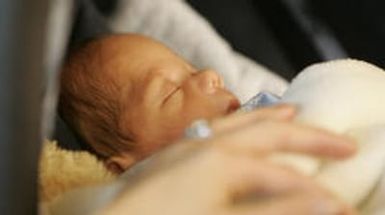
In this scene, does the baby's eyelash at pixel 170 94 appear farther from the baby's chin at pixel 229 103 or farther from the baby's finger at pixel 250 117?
the baby's finger at pixel 250 117

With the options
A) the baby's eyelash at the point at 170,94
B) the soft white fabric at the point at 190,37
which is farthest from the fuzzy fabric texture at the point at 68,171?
the soft white fabric at the point at 190,37

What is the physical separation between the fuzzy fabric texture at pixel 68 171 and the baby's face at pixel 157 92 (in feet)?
0.17

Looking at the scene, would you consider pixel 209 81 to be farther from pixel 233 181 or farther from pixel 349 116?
pixel 233 181

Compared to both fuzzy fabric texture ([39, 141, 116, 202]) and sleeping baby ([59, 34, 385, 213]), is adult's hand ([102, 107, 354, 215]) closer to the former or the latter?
sleeping baby ([59, 34, 385, 213])

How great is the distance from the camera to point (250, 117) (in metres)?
0.73

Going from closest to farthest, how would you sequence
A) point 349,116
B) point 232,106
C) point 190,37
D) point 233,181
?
point 233,181 → point 349,116 → point 232,106 → point 190,37

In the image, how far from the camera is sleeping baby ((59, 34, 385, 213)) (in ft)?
3.22

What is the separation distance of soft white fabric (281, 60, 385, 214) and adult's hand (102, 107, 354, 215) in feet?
0.48

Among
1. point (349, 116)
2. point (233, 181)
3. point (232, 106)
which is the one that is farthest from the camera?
point (232, 106)

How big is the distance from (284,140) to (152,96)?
0.54 m

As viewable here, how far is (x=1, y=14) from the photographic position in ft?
1.69

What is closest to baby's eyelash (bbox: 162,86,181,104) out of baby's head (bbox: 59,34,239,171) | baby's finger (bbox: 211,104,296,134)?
baby's head (bbox: 59,34,239,171)

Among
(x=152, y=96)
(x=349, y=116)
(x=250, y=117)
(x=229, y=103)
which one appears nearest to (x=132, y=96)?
(x=152, y=96)

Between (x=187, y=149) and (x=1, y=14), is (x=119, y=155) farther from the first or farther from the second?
(x=1, y=14)
